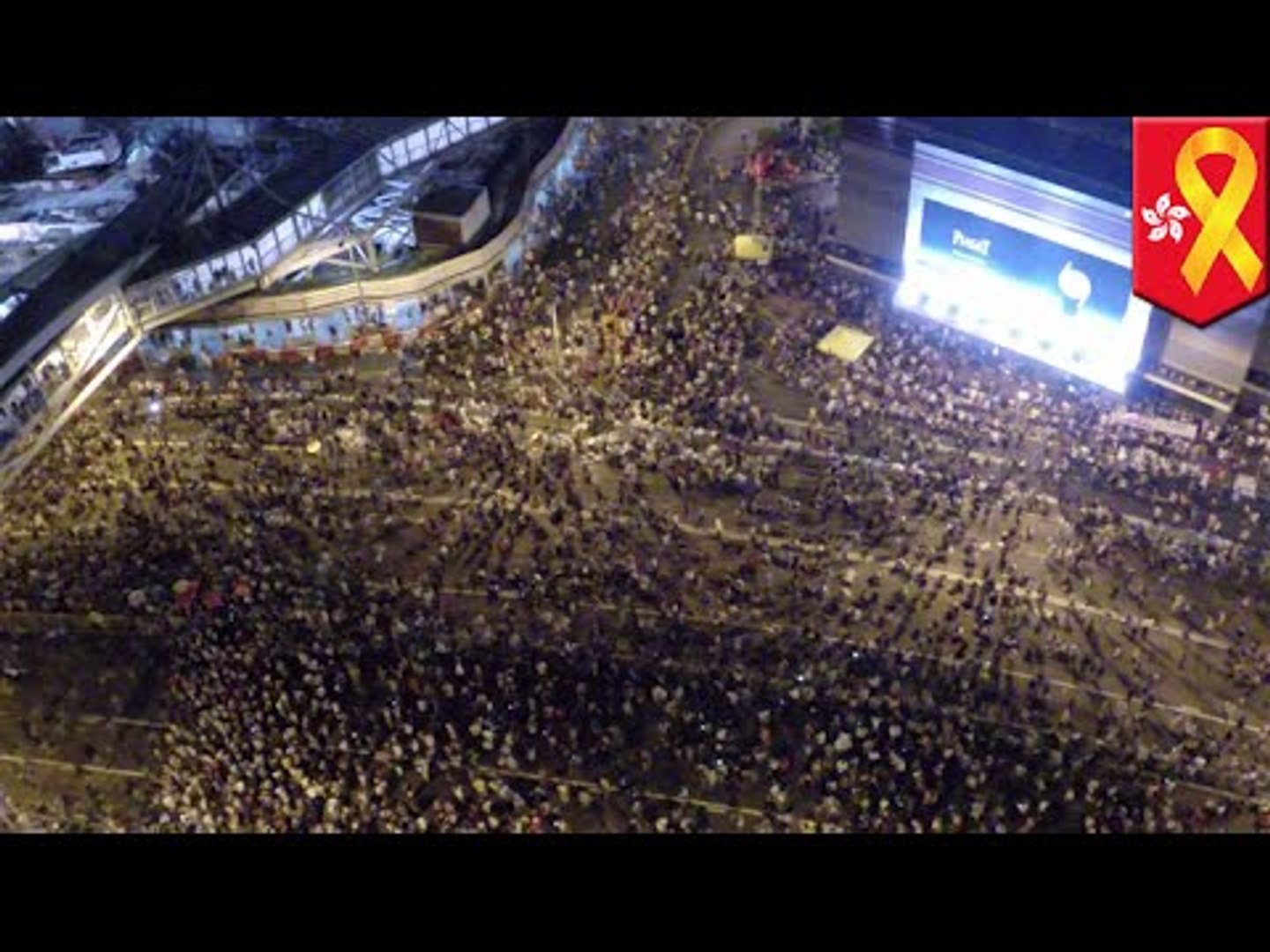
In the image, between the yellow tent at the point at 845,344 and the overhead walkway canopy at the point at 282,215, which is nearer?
the overhead walkway canopy at the point at 282,215

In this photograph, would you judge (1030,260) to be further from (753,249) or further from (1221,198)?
(1221,198)

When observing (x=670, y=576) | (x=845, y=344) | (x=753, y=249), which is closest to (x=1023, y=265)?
(x=845, y=344)

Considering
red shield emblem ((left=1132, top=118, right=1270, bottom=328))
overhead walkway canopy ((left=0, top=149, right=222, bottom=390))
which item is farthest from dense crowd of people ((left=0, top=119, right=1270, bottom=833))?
red shield emblem ((left=1132, top=118, right=1270, bottom=328))

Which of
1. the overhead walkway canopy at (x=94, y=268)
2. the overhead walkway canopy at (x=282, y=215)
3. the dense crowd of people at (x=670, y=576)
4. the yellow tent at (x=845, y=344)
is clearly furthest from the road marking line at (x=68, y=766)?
the yellow tent at (x=845, y=344)

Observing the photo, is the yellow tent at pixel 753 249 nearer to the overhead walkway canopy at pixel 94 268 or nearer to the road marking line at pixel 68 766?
the overhead walkway canopy at pixel 94 268

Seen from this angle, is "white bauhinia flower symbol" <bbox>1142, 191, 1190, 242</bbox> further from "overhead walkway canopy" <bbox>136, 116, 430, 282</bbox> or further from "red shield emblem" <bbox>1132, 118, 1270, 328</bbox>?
"overhead walkway canopy" <bbox>136, 116, 430, 282</bbox>

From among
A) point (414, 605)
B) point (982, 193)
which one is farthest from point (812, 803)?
point (982, 193)
